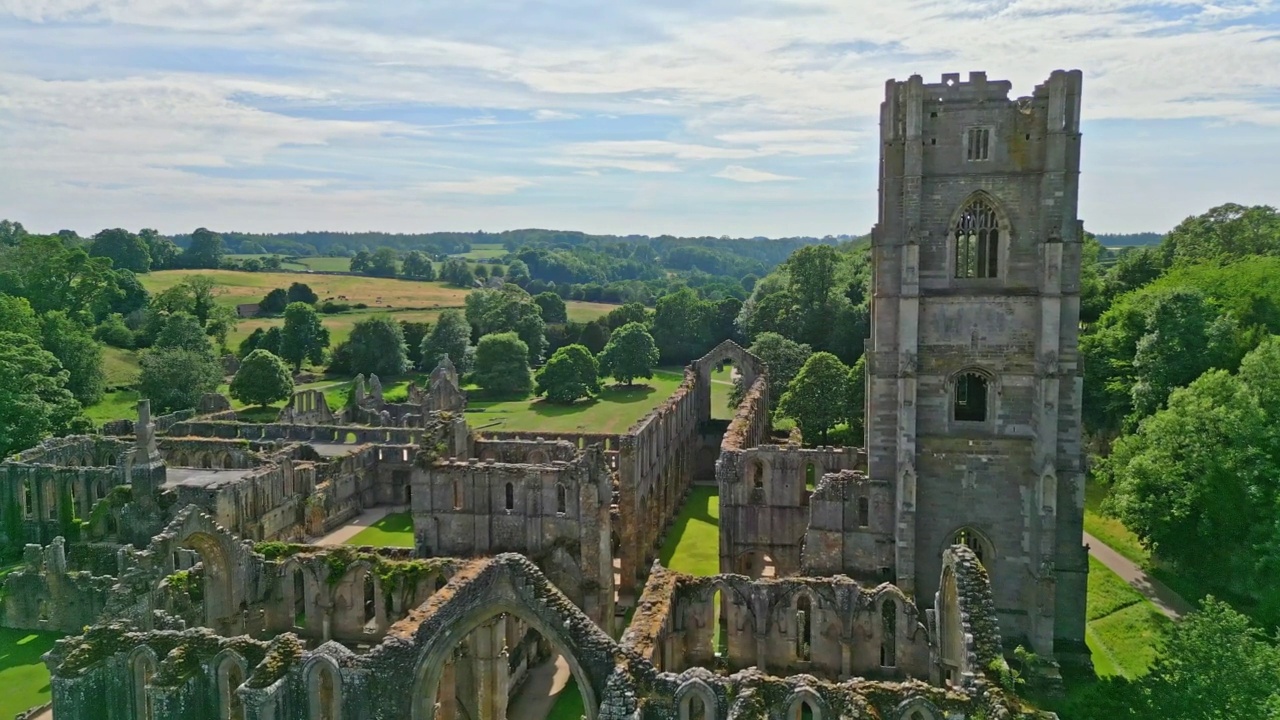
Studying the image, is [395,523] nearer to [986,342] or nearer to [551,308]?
[986,342]

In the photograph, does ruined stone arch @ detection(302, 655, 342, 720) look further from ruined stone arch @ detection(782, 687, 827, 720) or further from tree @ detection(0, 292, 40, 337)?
tree @ detection(0, 292, 40, 337)

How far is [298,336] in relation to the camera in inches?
4023

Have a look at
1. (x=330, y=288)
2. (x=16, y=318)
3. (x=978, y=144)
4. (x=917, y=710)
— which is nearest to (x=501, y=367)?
(x=16, y=318)

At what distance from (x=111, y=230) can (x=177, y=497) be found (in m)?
123

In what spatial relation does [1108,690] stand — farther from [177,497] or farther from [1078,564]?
[177,497]

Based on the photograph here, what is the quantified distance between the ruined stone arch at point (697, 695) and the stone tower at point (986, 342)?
13276 millimetres

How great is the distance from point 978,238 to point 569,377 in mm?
59897

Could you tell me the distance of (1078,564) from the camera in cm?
2923

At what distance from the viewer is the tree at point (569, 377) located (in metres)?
85.9

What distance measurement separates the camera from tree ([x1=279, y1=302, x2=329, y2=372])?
10181cm

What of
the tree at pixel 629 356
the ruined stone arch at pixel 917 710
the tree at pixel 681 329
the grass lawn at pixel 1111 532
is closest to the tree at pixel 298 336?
the tree at pixel 629 356

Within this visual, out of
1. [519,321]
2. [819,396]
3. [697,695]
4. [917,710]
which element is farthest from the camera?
[519,321]

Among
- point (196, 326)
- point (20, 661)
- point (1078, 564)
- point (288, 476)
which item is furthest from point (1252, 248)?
point (196, 326)

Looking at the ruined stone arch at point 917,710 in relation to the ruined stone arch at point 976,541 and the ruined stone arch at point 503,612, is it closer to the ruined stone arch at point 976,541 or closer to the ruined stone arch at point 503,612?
the ruined stone arch at point 503,612
